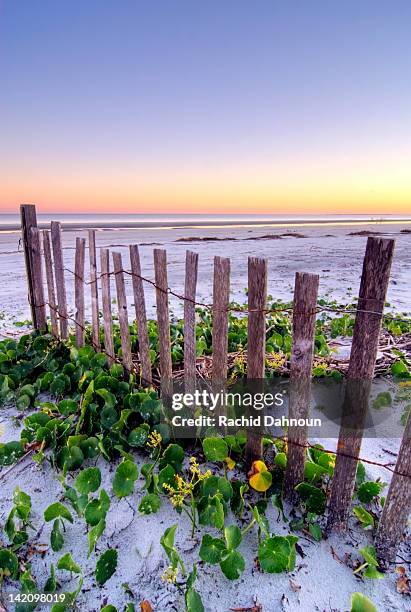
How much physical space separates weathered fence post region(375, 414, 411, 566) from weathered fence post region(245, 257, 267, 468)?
2.48 feet

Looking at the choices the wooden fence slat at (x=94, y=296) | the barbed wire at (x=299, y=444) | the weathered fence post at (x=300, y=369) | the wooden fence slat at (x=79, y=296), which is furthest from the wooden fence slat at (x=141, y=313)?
the weathered fence post at (x=300, y=369)

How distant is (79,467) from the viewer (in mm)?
2574

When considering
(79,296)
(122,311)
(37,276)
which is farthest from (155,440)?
(37,276)

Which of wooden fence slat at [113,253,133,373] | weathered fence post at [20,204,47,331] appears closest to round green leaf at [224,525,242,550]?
wooden fence slat at [113,253,133,373]

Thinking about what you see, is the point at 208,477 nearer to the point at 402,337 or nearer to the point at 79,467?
the point at 79,467

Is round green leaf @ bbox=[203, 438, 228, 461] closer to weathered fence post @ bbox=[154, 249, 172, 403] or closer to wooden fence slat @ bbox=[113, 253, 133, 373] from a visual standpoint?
weathered fence post @ bbox=[154, 249, 172, 403]

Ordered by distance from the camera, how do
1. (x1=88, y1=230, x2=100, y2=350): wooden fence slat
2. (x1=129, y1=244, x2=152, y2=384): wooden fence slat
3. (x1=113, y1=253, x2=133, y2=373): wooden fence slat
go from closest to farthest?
(x1=129, y1=244, x2=152, y2=384): wooden fence slat
(x1=113, y1=253, x2=133, y2=373): wooden fence slat
(x1=88, y1=230, x2=100, y2=350): wooden fence slat

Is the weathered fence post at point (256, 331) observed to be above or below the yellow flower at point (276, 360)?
above

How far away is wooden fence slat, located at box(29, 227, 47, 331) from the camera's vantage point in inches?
174

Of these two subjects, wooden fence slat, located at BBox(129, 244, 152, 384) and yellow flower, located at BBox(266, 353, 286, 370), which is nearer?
wooden fence slat, located at BBox(129, 244, 152, 384)

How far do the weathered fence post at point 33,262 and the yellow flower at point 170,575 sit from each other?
3.50m

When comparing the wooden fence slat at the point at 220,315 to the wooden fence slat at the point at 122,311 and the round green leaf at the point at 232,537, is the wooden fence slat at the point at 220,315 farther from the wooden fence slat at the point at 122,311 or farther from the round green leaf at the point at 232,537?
the wooden fence slat at the point at 122,311

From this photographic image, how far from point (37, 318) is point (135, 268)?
2.32 meters

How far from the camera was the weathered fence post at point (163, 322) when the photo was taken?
276cm
